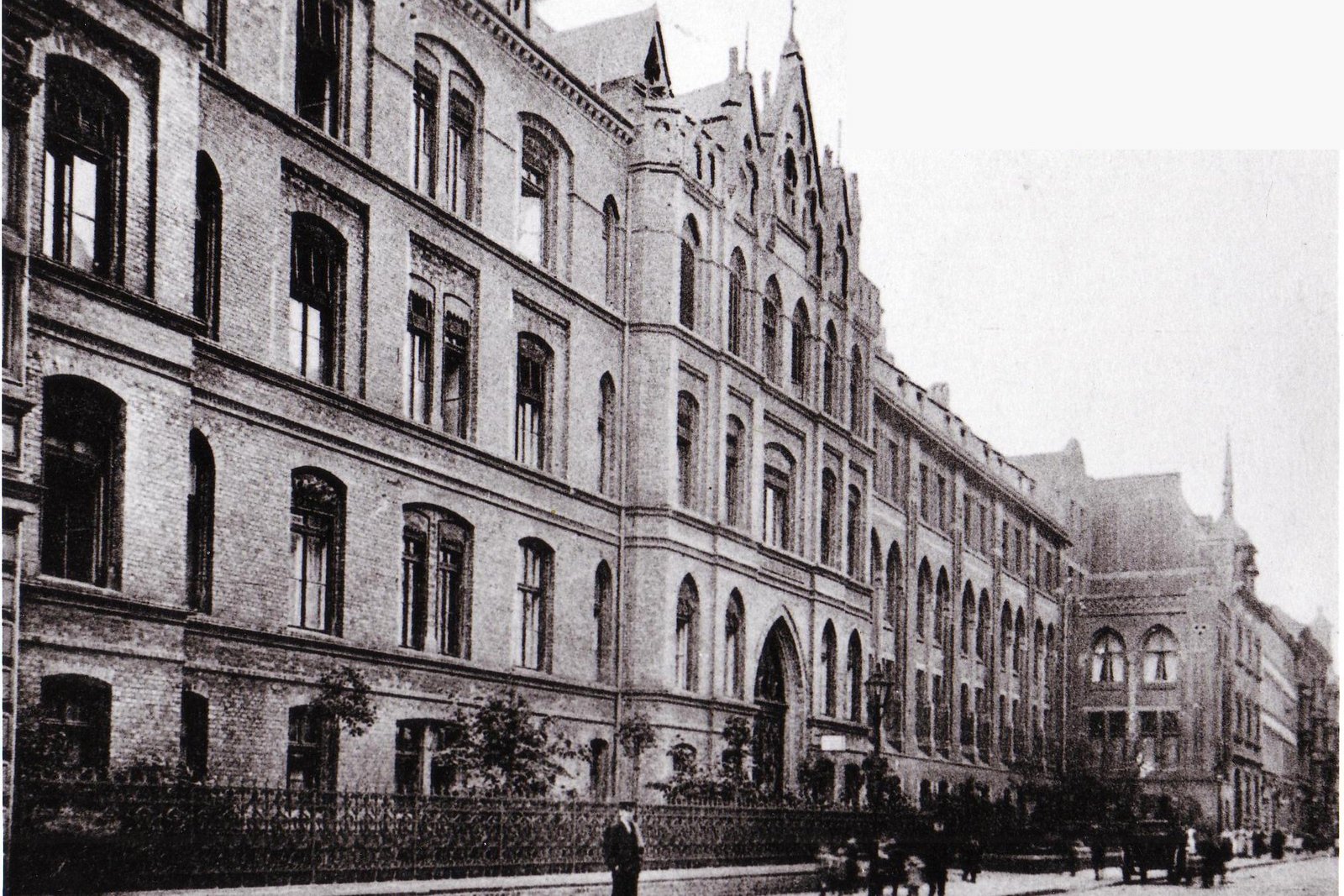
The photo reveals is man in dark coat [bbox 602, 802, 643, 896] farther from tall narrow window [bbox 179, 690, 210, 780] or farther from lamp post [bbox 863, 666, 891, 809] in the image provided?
lamp post [bbox 863, 666, 891, 809]

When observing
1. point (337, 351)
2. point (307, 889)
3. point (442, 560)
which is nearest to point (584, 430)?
point (442, 560)

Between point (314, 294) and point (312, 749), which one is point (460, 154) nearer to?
point (314, 294)

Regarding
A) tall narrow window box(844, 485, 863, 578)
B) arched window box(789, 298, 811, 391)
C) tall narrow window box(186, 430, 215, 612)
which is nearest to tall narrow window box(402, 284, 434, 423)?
tall narrow window box(186, 430, 215, 612)

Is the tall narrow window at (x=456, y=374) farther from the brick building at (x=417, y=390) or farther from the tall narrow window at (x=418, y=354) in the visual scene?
the tall narrow window at (x=418, y=354)

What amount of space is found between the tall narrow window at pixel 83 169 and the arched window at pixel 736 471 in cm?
1920

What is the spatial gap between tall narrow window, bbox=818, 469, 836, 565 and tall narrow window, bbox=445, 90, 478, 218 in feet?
53.7

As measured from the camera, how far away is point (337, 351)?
971 inches

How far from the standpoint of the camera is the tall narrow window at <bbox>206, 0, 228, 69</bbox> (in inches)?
859

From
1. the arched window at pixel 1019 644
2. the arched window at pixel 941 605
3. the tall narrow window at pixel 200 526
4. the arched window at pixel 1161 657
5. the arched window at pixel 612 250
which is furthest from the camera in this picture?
the arched window at pixel 1161 657

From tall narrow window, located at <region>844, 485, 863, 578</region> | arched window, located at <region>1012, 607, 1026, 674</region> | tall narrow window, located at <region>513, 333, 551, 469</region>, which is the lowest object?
arched window, located at <region>1012, 607, 1026, 674</region>

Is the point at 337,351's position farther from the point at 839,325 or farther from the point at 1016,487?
the point at 1016,487

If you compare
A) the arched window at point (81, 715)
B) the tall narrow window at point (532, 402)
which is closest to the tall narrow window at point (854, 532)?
the tall narrow window at point (532, 402)

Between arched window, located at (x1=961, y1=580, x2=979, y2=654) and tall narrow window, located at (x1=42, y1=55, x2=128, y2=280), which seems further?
arched window, located at (x1=961, y1=580, x2=979, y2=654)

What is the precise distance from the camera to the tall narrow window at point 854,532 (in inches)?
1724
